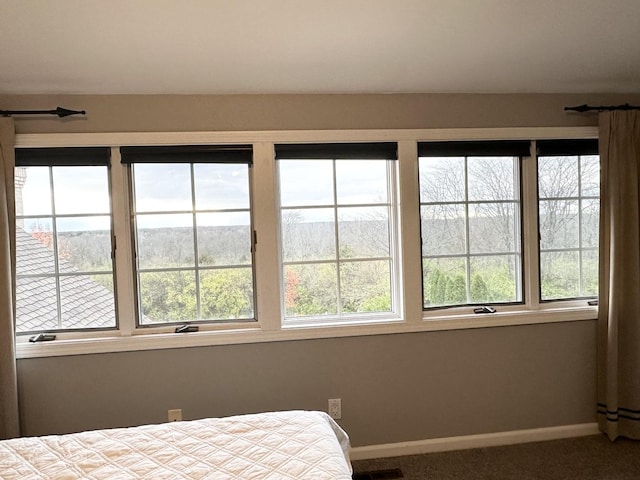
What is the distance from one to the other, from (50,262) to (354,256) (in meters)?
1.72

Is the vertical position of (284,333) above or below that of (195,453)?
above

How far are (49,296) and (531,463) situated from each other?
285 cm

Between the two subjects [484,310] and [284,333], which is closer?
[284,333]

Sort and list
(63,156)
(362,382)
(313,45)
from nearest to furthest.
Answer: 1. (313,45)
2. (63,156)
3. (362,382)

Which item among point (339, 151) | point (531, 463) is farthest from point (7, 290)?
point (531, 463)

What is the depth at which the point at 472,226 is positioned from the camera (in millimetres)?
2885

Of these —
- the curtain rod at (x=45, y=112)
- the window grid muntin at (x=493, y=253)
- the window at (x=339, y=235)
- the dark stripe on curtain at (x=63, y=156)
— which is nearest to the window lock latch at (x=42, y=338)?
the dark stripe on curtain at (x=63, y=156)

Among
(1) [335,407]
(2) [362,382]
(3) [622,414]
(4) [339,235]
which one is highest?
(4) [339,235]

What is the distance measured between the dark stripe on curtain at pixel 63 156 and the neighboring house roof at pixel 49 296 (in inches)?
14.9

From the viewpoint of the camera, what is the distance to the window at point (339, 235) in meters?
2.74

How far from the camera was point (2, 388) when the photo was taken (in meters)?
2.34

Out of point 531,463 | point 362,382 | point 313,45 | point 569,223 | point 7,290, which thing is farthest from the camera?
point 569,223

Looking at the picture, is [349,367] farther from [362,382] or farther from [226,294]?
[226,294]

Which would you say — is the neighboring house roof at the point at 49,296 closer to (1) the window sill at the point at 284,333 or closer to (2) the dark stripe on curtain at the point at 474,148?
(1) the window sill at the point at 284,333
